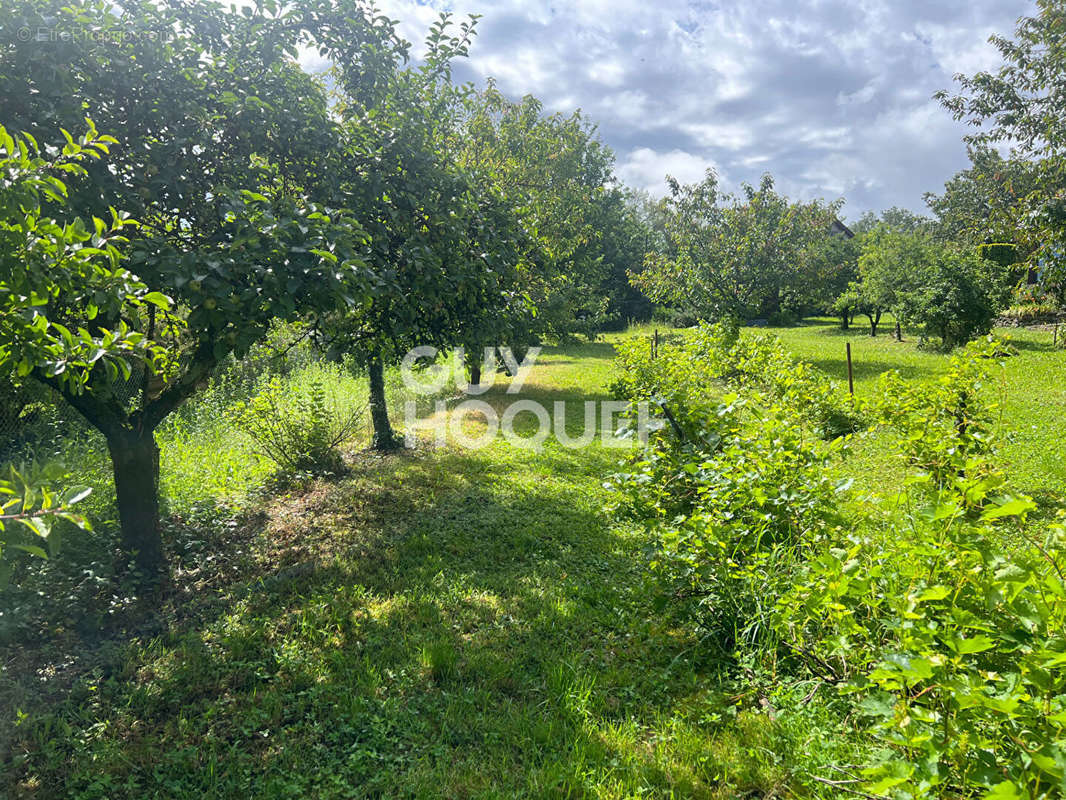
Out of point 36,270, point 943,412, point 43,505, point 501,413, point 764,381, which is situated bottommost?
point 501,413

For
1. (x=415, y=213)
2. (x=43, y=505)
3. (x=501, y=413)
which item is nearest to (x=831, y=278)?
(x=501, y=413)

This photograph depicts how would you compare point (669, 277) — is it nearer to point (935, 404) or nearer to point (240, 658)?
point (935, 404)

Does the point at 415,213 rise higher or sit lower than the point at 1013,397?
higher

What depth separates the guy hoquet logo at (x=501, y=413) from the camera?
8.87 m

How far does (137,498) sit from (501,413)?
746 centimetres

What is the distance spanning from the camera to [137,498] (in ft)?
13.6

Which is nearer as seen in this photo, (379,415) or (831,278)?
(379,415)

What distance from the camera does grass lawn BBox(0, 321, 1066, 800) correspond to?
2391mm

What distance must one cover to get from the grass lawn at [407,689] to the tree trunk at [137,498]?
0.88ft

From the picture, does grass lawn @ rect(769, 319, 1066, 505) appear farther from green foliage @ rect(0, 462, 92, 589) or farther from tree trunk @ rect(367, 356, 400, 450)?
tree trunk @ rect(367, 356, 400, 450)

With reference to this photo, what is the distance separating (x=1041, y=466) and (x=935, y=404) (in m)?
2.66

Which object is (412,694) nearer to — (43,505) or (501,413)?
(43,505)

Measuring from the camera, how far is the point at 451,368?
48.9 ft

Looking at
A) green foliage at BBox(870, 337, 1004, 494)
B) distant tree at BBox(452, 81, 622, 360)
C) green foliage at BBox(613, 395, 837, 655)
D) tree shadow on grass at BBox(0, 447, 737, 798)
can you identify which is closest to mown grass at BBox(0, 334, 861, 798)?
tree shadow on grass at BBox(0, 447, 737, 798)
